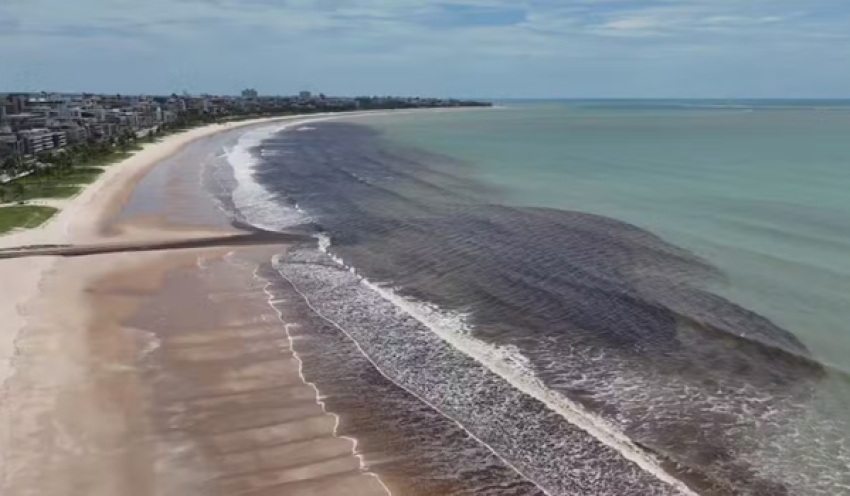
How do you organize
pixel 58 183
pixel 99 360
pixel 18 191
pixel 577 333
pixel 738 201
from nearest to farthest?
pixel 99 360 → pixel 577 333 → pixel 18 191 → pixel 738 201 → pixel 58 183

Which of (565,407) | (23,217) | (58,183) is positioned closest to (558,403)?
(565,407)

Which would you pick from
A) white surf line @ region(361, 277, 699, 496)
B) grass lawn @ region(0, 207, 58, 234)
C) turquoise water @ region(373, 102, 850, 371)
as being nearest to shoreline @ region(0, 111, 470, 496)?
grass lawn @ region(0, 207, 58, 234)

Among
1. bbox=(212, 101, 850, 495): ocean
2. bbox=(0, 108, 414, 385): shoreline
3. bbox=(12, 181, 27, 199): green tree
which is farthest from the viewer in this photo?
bbox=(12, 181, 27, 199): green tree

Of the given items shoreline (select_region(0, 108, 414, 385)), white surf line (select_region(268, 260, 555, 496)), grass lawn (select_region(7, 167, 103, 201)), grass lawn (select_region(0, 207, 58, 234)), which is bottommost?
white surf line (select_region(268, 260, 555, 496))

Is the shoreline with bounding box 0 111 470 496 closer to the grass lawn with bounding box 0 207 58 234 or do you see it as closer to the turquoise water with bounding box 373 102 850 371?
the grass lawn with bounding box 0 207 58 234

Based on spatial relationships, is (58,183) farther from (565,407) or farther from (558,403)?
(565,407)

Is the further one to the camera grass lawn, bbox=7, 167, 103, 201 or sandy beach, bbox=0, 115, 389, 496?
grass lawn, bbox=7, 167, 103, 201

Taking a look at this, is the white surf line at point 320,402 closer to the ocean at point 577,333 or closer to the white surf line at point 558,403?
the ocean at point 577,333
